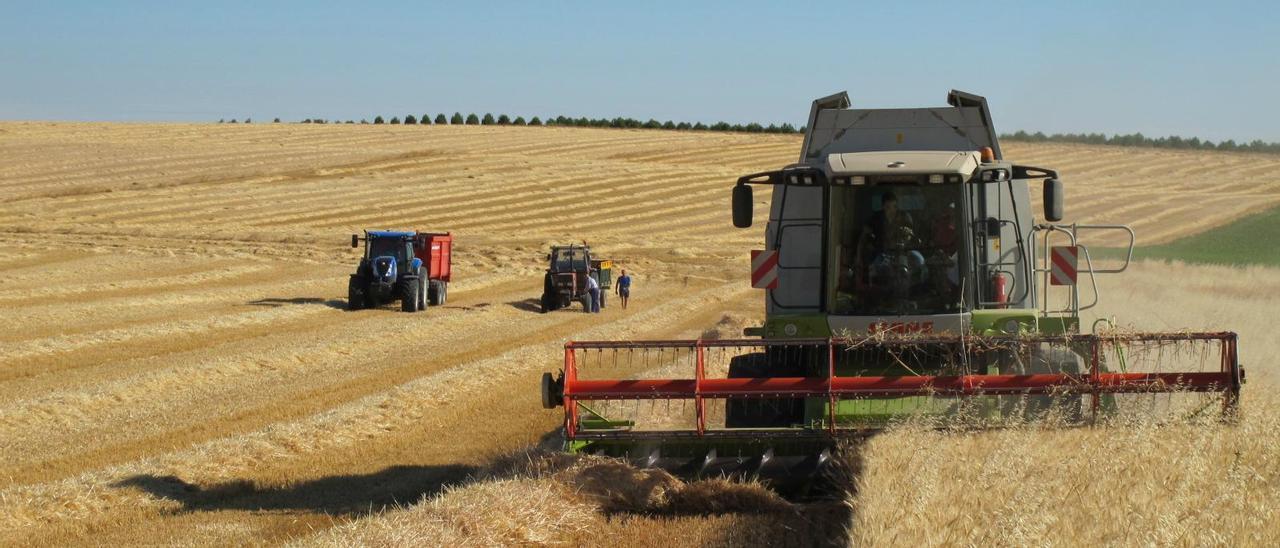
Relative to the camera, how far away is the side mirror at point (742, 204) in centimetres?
981

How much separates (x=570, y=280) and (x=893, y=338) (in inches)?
772

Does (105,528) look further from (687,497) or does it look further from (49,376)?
(49,376)

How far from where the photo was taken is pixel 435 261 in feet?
94.4

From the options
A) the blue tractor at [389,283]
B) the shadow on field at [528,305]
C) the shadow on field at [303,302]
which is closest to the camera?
the shadow on field at [303,302]

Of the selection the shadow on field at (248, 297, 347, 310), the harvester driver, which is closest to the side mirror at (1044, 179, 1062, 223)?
the harvester driver

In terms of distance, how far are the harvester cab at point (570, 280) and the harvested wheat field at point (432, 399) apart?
0.72m

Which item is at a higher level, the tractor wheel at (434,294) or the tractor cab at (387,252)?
the tractor cab at (387,252)

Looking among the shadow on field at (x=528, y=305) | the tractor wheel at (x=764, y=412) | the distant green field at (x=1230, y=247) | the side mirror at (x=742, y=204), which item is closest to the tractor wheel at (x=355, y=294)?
the shadow on field at (x=528, y=305)

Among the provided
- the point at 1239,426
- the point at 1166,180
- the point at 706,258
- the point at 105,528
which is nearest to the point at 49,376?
the point at 105,528

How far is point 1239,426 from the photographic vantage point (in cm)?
782

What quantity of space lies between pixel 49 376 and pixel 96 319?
6676mm

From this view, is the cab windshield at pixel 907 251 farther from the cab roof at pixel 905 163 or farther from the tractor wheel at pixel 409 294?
the tractor wheel at pixel 409 294

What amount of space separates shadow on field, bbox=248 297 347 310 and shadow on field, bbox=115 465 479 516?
15.9 m

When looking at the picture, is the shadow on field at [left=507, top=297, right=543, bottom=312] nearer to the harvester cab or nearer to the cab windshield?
the harvester cab
